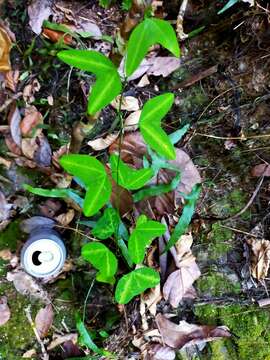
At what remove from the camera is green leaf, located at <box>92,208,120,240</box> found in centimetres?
167

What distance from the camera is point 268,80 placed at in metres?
1.96

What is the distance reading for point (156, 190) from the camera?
186 centimetres

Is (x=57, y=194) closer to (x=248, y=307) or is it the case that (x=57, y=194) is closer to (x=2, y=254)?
(x=2, y=254)

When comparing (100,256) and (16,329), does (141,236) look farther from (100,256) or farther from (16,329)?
(16,329)

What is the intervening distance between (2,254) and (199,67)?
3.73 feet

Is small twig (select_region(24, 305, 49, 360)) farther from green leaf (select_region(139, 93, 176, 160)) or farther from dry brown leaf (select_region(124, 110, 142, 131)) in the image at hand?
green leaf (select_region(139, 93, 176, 160))

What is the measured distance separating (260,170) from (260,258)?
1.18 ft

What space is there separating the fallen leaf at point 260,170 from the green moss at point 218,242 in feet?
0.88

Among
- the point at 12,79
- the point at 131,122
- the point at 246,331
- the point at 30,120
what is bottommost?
the point at 246,331

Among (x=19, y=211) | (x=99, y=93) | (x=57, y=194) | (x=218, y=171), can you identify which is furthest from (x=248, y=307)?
(x=99, y=93)

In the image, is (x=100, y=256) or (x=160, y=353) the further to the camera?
(x=160, y=353)

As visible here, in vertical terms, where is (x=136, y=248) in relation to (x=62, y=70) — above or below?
below

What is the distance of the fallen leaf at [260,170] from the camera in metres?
1.95

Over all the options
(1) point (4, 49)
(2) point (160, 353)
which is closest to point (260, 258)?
(2) point (160, 353)
